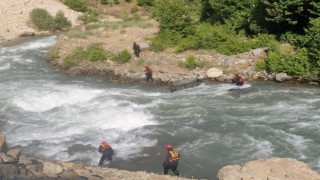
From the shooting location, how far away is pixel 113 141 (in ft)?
72.6

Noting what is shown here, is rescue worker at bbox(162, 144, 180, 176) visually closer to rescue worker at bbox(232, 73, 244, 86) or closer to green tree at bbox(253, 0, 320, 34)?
rescue worker at bbox(232, 73, 244, 86)

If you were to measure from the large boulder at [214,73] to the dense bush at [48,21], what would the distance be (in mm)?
26153

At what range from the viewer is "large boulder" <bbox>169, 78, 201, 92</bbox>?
29530 mm

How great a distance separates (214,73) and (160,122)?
27.5 feet

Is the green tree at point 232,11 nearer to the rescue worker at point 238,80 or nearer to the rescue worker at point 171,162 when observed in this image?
the rescue worker at point 238,80

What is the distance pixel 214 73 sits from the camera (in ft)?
102

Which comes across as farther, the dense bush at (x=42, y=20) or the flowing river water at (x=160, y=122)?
the dense bush at (x=42, y=20)

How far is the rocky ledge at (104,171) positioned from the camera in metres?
15.9

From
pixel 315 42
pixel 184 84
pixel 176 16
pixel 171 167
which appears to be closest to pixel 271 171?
pixel 171 167

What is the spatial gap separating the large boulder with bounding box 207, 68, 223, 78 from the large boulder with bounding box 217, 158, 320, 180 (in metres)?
14.5

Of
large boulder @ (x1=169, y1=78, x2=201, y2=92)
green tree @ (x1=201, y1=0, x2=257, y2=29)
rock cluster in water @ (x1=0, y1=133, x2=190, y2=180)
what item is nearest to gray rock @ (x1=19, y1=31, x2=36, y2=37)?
green tree @ (x1=201, y1=0, x2=257, y2=29)

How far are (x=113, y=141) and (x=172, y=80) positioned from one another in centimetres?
1013

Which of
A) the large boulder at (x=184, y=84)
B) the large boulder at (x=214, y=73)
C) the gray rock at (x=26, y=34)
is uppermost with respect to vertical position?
the gray rock at (x=26, y=34)

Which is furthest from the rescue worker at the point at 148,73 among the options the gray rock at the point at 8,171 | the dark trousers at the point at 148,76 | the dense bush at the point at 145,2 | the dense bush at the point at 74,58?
the dense bush at the point at 145,2
